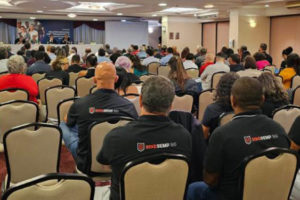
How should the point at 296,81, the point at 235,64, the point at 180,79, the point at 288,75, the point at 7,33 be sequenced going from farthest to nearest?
the point at 7,33, the point at 235,64, the point at 288,75, the point at 296,81, the point at 180,79

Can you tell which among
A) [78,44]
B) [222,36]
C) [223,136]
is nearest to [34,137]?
[223,136]

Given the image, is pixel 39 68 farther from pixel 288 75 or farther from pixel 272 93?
pixel 272 93

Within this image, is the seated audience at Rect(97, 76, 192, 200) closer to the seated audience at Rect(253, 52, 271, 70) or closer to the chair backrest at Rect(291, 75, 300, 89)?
the chair backrest at Rect(291, 75, 300, 89)

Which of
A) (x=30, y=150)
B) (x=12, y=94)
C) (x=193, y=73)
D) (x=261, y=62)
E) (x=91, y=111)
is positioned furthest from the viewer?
(x=261, y=62)

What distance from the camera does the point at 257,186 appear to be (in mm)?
2225

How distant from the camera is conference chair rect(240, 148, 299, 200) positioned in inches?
85.0

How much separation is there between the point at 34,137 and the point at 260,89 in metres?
1.81

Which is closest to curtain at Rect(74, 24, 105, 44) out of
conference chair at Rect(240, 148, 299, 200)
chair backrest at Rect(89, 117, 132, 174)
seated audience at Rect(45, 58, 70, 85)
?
seated audience at Rect(45, 58, 70, 85)

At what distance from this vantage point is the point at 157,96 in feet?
7.46

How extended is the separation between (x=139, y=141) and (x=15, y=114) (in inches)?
85.8

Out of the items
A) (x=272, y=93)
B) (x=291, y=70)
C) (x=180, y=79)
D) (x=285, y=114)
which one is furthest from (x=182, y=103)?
(x=291, y=70)

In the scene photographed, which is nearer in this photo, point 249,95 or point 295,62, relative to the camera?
point 249,95

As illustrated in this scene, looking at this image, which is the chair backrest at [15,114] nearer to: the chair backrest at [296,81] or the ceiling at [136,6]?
the chair backrest at [296,81]

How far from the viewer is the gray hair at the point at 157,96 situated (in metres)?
2.27
